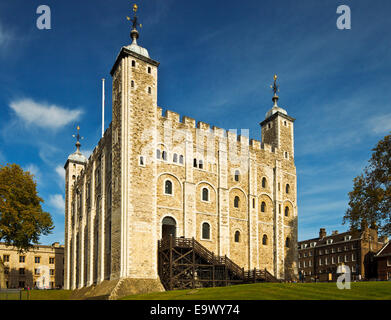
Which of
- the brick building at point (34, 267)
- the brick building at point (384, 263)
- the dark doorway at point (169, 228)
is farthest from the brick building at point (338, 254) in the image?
the brick building at point (34, 267)

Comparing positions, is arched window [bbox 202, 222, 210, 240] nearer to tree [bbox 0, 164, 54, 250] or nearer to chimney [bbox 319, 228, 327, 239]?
tree [bbox 0, 164, 54, 250]

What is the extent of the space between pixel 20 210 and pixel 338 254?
5889cm

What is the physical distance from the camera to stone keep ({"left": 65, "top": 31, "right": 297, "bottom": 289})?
33.2m

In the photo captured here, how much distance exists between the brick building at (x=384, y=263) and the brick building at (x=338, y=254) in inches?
123

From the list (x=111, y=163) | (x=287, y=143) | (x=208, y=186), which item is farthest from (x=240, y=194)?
(x=111, y=163)

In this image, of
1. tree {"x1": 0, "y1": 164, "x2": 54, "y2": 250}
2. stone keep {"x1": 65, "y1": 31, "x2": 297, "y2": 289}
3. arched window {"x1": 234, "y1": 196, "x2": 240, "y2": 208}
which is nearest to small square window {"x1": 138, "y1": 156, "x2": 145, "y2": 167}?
stone keep {"x1": 65, "y1": 31, "x2": 297, "y2": 289}

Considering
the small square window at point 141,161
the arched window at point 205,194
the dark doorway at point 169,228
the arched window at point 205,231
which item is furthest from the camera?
the arched window at point 205,194

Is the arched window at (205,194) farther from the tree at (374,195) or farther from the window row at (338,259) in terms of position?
the window row at (338,259)

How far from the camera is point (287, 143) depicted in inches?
1919

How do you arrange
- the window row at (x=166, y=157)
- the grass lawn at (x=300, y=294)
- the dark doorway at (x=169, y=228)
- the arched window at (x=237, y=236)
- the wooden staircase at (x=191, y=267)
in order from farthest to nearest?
the arched window at (x=237, y=236)
the window row at (x=166, y=157)
the dark doorway at (x=169, y=228)
the wooden staircase at (x=191, y=267)
the grass lawn at (x=300, y=294)

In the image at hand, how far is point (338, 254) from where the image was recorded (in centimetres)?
7844

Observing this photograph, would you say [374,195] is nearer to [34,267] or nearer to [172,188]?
[172,188]

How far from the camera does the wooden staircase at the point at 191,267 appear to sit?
3250cm

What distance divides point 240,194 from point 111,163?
13692 mm
